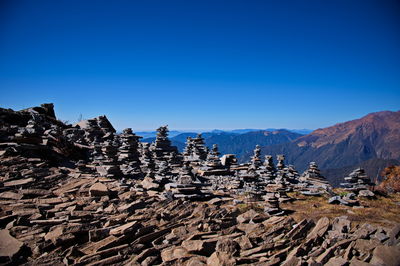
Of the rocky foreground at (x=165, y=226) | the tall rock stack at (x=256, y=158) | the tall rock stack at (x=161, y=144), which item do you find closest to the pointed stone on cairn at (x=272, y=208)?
the rocky foreground at (x=165, y=226)

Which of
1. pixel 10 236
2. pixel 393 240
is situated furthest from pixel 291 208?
pixel 10 236

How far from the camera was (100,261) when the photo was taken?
6809 mm

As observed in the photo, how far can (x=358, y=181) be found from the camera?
19734 mm

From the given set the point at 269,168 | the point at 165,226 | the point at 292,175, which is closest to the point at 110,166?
the point at 165,226

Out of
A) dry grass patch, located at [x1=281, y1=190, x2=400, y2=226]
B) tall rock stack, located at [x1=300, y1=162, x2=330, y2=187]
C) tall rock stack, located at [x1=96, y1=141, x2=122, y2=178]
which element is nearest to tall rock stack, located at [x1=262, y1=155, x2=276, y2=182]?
tall rock stack, located at [x1=300, y1=162, x2=330, y2=187]

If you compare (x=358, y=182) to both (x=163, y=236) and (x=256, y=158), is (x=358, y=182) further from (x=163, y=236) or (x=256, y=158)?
(x=163, y=236)

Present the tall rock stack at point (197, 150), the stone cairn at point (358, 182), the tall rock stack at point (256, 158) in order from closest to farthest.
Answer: the stone cairn at point (358, 182)
the tall rock stack at point (256, 158)
the tall rock stack at point (197, 150)

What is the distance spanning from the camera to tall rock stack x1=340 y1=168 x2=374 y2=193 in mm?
19281

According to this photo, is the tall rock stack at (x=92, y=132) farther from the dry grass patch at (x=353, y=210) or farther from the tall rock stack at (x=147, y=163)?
the dry grass patch at (x=353, y=210)

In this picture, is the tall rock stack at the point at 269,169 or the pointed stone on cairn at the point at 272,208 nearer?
the pointed stone on cairn at the point at 272,208

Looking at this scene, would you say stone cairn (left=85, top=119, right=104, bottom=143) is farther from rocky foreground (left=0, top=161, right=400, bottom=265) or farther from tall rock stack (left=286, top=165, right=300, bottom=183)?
tall rock stack (left=286, top=165, right=300, bottom=183)

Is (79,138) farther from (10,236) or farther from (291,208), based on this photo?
(291,208)

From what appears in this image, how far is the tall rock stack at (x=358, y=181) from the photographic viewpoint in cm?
1928

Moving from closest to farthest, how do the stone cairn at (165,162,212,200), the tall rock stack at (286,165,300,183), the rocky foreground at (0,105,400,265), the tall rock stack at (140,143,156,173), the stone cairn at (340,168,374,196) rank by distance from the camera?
the rocky foreground at (0,105,400,265) < the stone cairn at (165,162,212,200) < the stone cairn at (340,168,374,196) < the tall rock stack at (140,143,156,173) < the tall rock stack at (286,165,300,183)
